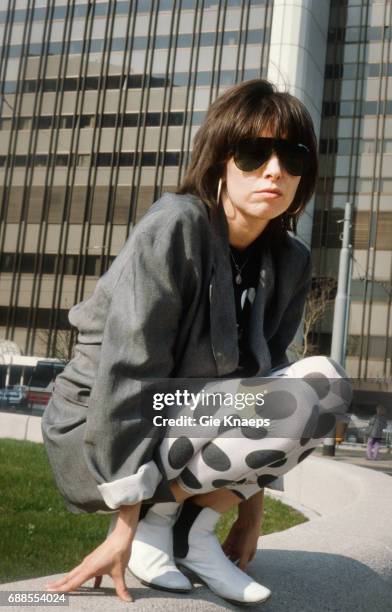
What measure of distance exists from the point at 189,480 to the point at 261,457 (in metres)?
0.18

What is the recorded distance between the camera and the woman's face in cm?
212

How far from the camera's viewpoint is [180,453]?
6.20ft

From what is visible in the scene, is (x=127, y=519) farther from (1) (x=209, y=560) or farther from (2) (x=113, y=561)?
(1) (x=209, y=560)

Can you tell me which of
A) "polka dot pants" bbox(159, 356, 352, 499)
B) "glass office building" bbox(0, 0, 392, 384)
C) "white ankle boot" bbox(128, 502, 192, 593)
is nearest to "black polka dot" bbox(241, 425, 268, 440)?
"polka dot pants" bbox(159, 356, 352, 499)

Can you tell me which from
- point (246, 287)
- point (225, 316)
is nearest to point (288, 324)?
point (246, 287)

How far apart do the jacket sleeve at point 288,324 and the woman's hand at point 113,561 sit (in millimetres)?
722

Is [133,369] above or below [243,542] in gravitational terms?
above

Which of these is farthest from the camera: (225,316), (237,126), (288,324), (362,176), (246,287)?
(362,176)

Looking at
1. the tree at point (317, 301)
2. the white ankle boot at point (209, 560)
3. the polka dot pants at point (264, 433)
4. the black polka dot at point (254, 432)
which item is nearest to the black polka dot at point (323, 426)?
the polka dot pants at point (264, 433)

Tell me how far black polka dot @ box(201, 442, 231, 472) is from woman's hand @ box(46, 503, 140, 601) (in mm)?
231

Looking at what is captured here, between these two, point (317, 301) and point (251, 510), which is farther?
point (317, 301)

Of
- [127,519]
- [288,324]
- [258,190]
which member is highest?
[258,190]

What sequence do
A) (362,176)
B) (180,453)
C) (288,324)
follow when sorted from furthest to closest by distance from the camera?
(362,176)
(288,324)
(180,453)

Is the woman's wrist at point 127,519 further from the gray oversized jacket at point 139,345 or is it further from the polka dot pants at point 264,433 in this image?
the polka dot pants at point 264,433
